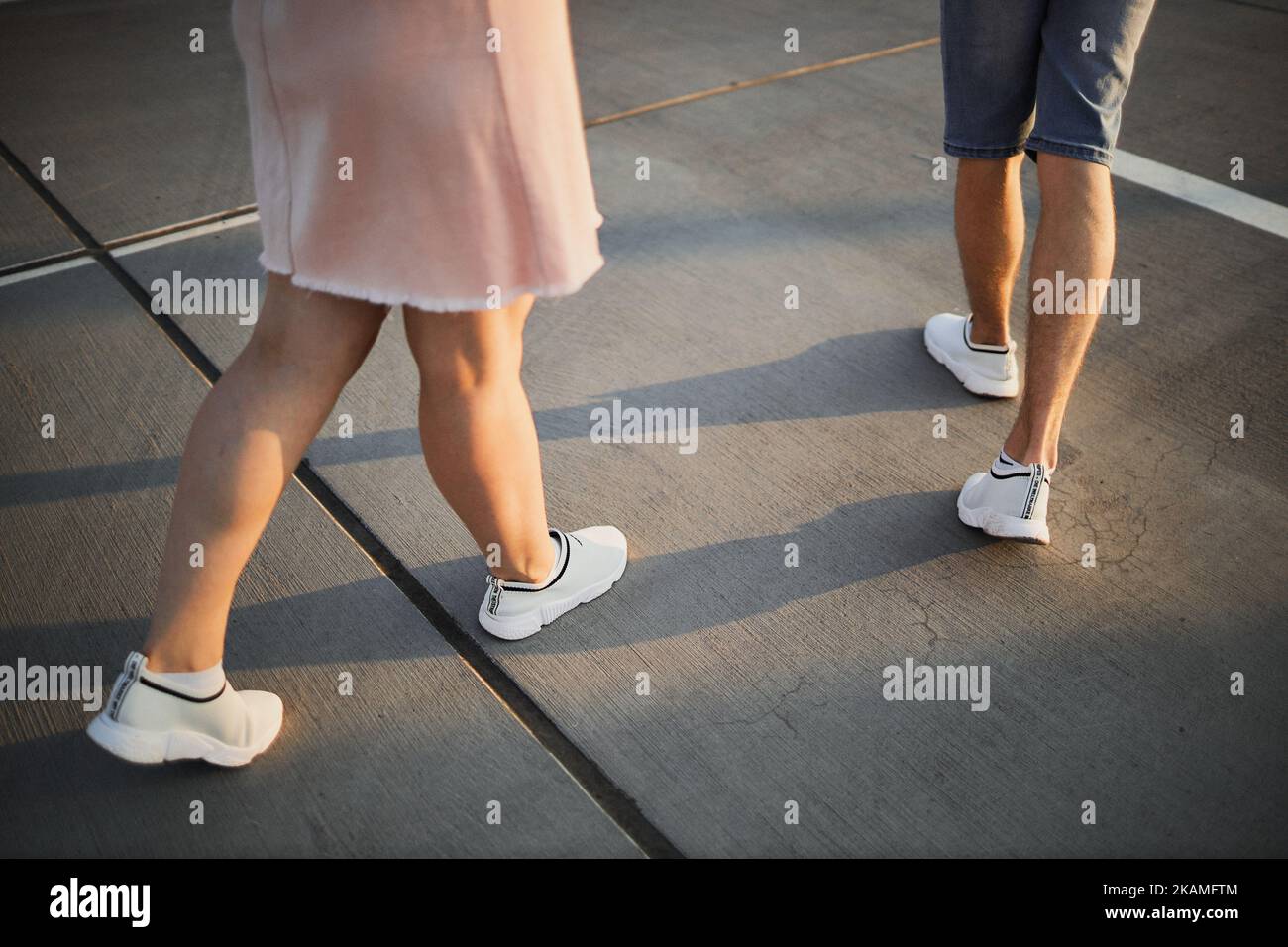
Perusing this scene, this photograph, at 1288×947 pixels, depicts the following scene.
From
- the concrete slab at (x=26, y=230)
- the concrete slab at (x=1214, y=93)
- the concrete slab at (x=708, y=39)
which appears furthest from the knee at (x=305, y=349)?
the concrete slab at (x=1214, y=93)

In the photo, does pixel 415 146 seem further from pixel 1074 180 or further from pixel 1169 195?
pixel 1169 195

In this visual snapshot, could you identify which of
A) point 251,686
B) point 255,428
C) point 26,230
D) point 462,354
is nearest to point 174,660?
point 251,686

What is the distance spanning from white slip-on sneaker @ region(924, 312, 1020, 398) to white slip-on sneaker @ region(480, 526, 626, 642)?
0.99 m

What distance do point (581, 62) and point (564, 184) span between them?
3083 mm

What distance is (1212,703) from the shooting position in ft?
5.64

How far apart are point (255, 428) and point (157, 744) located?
509 mm

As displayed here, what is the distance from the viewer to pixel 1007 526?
2008 mm

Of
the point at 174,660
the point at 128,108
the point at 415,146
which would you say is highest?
the point at 415,146

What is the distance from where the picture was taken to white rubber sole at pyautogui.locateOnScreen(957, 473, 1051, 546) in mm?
2004

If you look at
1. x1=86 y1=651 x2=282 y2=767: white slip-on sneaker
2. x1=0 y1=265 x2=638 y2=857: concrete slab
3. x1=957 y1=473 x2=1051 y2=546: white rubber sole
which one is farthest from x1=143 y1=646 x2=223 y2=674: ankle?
x1=957 y1=473 x2=1051 y2=546: white rubber sole

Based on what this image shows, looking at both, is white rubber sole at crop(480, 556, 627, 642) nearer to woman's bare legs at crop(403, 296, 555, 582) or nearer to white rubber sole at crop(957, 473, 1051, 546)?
woman's bare legs at crop(403, 296, 555, 582)

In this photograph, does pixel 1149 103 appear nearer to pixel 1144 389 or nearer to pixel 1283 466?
pixel 1144 389

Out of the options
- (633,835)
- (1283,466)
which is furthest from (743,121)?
(633,835)
